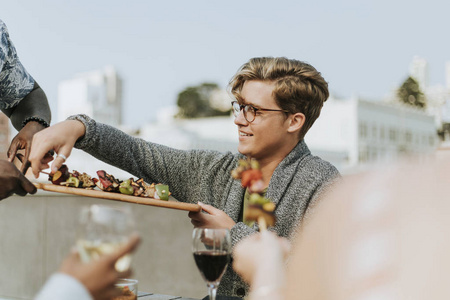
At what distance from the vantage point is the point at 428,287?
393 mm

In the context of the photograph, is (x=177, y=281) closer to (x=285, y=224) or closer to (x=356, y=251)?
(x=285, y=224)

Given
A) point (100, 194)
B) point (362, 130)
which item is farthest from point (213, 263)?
point (362, 130)

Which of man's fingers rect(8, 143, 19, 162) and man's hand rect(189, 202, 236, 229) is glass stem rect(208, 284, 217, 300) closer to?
man's hand rect(189, 202, 236, 229)

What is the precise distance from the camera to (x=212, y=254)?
4.15ft

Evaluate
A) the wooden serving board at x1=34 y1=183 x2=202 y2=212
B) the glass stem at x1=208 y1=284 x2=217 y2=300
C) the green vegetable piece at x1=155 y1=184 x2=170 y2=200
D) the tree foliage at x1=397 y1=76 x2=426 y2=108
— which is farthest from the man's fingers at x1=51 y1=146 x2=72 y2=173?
the tree foliage at x1=397 y1=76 x2=426 y2=108

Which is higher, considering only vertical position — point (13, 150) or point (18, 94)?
point (18, 94)

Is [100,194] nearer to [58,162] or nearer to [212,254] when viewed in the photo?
[58,162]

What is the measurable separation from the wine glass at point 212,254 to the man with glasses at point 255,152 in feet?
1.86

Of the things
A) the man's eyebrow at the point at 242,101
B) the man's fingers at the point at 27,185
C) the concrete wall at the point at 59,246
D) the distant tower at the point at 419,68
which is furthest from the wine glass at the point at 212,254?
the distant tower at the point at 419,68

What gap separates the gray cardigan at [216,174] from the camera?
2.03 meters

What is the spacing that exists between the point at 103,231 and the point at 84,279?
0.24ft

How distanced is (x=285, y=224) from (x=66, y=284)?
1493 millimetres

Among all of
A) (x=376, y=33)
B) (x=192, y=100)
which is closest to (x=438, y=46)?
(x=376, y=33)

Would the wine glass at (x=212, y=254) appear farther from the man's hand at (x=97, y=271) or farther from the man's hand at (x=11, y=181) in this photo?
the man's hand at (x=97, y=271)
